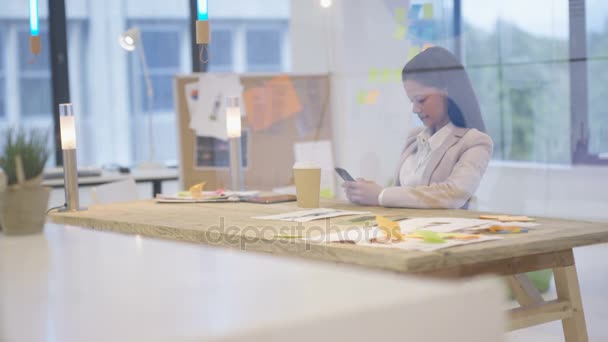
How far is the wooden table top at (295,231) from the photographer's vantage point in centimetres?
199

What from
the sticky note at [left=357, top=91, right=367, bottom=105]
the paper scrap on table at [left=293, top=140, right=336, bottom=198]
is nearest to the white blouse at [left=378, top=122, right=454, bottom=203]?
the sticky note at [left=357, top=91, right=367, bottom=105]

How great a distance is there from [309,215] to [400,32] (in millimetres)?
2002

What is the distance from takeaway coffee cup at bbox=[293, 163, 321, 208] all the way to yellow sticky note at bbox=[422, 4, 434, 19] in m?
1.58

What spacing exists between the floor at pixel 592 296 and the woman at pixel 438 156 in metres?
0.72

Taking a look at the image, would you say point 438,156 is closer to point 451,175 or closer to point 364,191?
point 451,175

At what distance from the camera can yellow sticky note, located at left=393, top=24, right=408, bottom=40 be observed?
14.6 ft

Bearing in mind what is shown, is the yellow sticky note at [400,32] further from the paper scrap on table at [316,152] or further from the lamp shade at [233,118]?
the lamp shade at [233,118]

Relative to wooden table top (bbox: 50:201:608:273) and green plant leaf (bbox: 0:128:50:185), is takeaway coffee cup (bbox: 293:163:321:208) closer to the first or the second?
wooden table top (bbox: 50:201:608:273)

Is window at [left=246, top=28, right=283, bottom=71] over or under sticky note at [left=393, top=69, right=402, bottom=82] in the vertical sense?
over

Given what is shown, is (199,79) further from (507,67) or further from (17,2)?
(17,2)

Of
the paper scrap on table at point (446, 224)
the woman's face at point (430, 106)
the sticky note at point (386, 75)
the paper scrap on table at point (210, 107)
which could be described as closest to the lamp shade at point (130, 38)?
the paper scrap on table at point (210, 107)

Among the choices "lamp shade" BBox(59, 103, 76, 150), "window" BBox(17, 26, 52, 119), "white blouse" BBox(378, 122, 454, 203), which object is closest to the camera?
"lamp shade" BBox(59, 103, 76, 150)

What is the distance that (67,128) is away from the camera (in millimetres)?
3162

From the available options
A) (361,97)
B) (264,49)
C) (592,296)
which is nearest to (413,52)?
(361,97)
